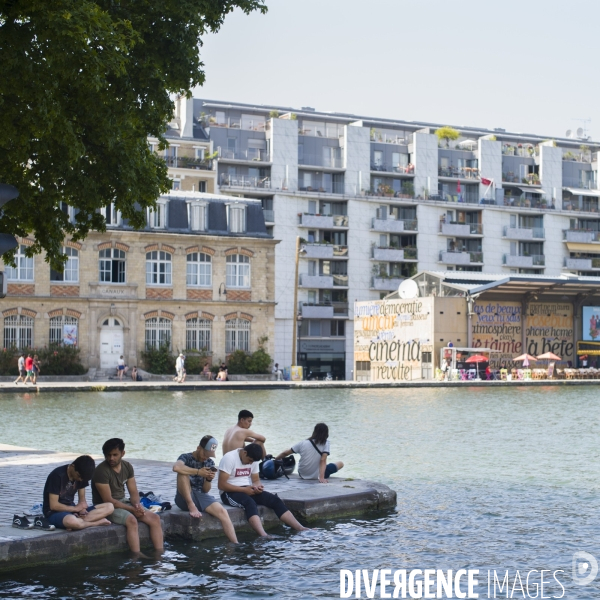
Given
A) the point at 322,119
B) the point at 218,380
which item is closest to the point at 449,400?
the point at 218,380

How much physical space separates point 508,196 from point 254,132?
2558cm

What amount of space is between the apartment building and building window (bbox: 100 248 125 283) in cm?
1979

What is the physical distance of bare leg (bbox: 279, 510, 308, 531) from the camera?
1461 cm

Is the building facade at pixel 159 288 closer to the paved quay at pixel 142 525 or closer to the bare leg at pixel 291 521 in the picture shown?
the paved quay at pixel 142 525

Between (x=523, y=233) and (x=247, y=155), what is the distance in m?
27.5

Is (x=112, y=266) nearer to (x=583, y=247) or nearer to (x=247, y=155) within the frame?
(x=247, y=155)

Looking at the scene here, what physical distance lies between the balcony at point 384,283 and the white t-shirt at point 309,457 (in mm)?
72133

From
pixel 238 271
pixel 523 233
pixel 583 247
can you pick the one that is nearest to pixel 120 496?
pixel 238 271

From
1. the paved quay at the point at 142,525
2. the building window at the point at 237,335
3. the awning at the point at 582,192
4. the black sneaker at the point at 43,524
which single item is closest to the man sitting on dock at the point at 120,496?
the paved quay at the point at 142,525

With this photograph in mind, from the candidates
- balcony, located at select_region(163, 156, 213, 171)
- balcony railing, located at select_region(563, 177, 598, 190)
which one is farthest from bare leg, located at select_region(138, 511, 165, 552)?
balcony railing, located at select_region(563, 177, 598, 190)

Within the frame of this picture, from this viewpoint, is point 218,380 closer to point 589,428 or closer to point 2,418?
point 2,418

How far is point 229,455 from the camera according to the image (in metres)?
14.8

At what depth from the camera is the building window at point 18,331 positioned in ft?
201

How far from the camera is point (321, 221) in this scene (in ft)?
290
